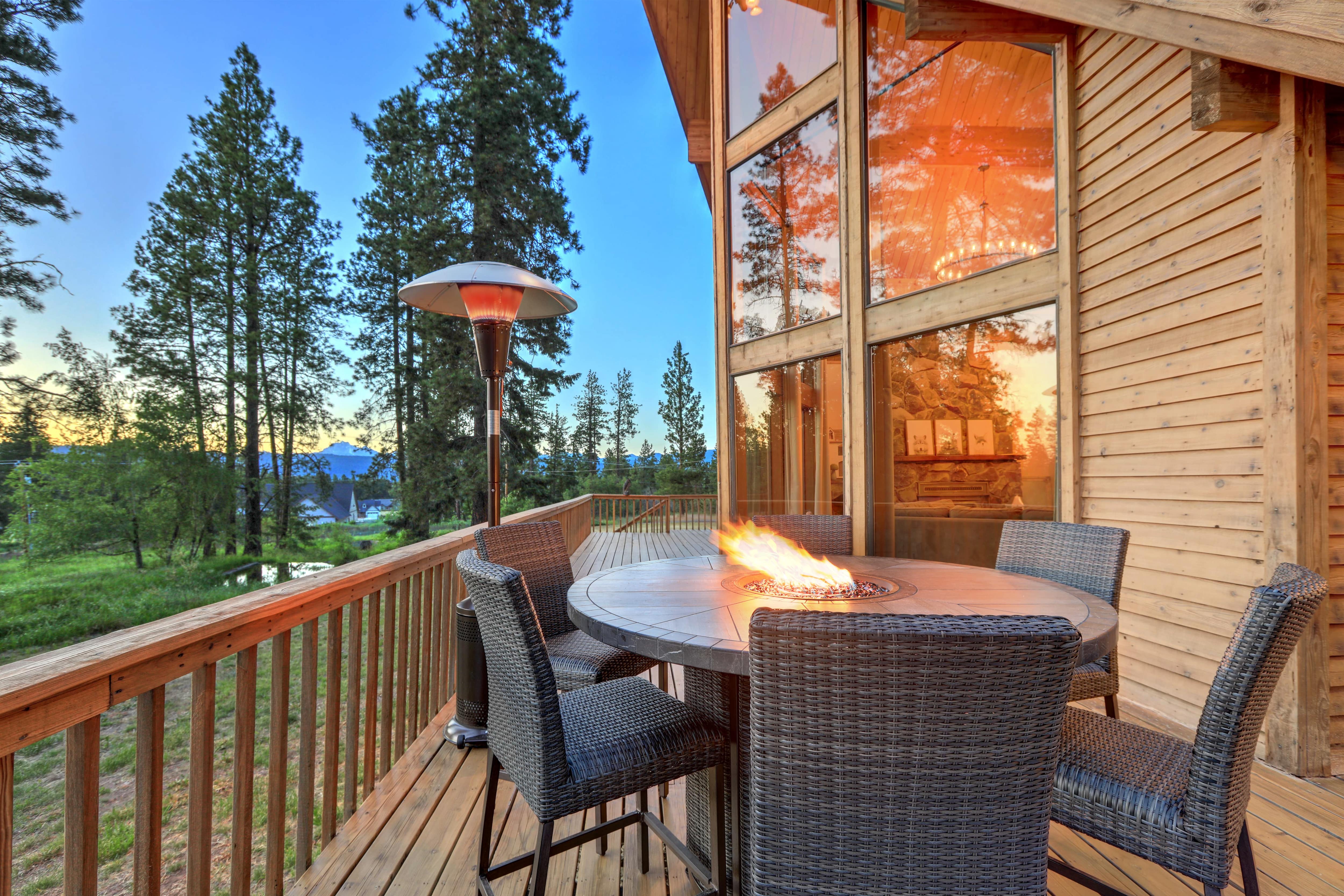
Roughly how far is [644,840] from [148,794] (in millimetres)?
1290

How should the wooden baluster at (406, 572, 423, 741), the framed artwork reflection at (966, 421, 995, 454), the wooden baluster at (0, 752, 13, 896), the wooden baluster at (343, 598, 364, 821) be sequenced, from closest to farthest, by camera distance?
the wooden baluster at (0, 752, 13, 896)
the wooden baluster at (343, 598, 364, 821)
the wooden baluster at (406, 572, 423, 741)
the framed artwork reflection at (966, 421, 995, 454)

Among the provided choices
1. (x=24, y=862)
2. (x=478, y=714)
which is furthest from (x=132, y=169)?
(x=478, y=714)

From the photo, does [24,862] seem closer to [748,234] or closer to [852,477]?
[852,477]

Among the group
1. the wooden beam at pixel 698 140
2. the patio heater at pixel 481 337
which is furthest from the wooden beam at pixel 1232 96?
the wooden beam at pixel 698 140

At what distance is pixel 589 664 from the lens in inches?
83.7

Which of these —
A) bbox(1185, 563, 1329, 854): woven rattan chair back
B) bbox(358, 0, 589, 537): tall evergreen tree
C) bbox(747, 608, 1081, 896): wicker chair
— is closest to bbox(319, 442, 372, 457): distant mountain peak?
bbox(358, 0, 589, 537): tall evergreen tree

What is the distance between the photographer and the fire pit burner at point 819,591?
175 cm

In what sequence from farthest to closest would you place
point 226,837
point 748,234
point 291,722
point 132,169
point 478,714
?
1. point 132,169
2. point 291,722
3. point 748,234
4. point 226,837
5. point 478,714

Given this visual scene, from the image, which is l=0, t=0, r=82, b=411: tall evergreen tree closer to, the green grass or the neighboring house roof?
the green grass

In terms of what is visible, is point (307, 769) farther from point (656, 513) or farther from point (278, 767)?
point (656, 513)

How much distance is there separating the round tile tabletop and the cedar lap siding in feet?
3.99

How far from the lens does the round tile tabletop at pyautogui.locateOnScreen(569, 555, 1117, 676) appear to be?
4.38 ft

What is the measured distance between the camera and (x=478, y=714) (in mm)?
2633

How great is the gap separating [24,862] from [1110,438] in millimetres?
6866
